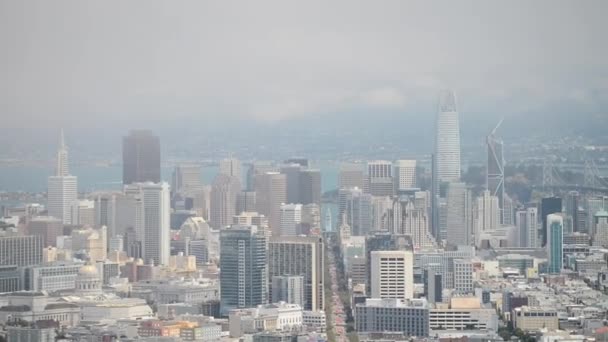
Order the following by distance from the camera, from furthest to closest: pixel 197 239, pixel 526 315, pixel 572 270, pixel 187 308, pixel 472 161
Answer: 1. pixel 472 161
2. pixel 197 239
3. pixel 572 270
4. pixel 187 308
5. pixel 526 315

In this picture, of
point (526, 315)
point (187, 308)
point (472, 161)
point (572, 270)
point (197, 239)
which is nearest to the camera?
point (526, 315)

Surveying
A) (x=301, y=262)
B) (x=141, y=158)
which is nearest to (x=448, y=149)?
(x=141, y=158)

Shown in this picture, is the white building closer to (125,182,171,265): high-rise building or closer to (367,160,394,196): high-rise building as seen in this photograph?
(125,182,171,265): high-rise building

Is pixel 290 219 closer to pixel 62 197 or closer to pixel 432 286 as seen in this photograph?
pixel 62 197

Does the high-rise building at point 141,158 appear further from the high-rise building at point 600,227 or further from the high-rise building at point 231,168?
the high-rise building at point 600,227

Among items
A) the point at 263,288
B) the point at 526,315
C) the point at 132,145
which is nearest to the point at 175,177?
the point at 132,145

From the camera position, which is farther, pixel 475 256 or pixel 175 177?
pixel 175 177

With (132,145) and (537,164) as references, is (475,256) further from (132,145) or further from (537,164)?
(132,145)
